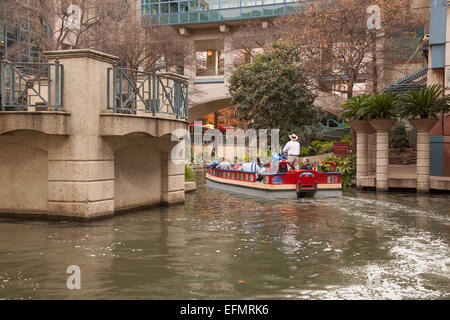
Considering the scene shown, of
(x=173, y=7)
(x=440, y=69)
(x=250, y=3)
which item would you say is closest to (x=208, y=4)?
(x=173, y=7)

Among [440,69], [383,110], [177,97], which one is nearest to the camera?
[177,97]

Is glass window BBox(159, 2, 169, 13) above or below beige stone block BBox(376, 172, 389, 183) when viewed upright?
above

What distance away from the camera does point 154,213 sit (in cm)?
1357

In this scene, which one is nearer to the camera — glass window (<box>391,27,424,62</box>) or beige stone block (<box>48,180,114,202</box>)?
beige stone block (<box>48,180,114,202</box>)

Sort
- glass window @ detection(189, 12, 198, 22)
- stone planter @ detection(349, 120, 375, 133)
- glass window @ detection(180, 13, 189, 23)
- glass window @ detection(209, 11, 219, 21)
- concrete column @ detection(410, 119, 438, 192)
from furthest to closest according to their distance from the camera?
glass window @ detection(180, 13, 189, 23) < glass window @ detection(189, 12, 198, 22) < glass window @ detection(209, 11, 219, 21) < stone planter @ detection(349, 120, 375, 133) < concrete column @ detection(410, 119, 438, 192)

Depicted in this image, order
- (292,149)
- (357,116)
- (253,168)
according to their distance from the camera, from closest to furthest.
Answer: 1. (292,149)
2. (253,168)
3. (357,116)

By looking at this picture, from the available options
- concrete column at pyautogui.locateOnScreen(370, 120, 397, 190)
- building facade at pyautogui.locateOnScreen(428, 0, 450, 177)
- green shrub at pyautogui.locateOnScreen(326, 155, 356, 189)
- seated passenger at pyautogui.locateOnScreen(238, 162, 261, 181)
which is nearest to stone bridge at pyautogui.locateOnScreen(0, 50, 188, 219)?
seated passenger at pyautogui.locateOnScreen(238, 162, 261, 181)

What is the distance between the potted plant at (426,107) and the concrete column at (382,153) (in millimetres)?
1025

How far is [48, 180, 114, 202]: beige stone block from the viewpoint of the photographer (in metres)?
11.6

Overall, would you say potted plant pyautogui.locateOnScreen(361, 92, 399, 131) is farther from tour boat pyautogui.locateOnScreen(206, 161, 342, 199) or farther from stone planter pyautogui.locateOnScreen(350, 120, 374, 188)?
tour boat pyautogui.locateOnScreen(206, 161, 342, 199)

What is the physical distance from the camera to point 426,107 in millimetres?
20391

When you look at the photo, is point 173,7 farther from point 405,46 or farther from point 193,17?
point 405,46

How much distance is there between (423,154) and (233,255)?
14.9 meters
